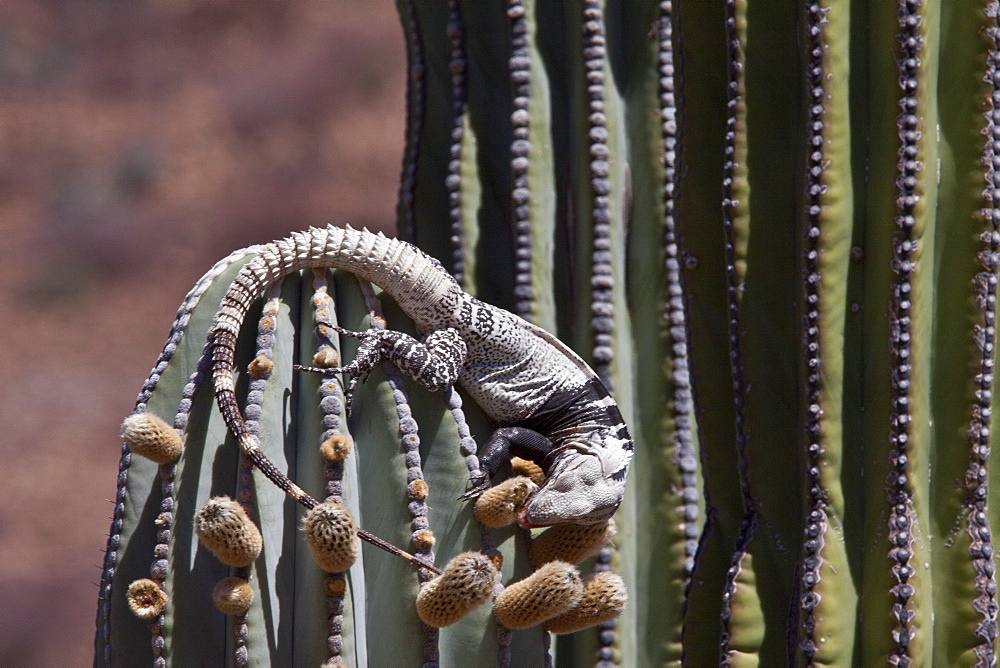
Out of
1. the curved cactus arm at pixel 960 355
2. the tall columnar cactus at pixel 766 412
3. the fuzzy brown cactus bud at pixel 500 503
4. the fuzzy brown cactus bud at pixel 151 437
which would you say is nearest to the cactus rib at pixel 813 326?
the tall columnar cactus at pixel 766 412

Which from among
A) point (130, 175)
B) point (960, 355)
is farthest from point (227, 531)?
point (130, 175)

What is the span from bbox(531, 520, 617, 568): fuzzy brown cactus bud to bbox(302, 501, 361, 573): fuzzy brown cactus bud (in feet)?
0.76

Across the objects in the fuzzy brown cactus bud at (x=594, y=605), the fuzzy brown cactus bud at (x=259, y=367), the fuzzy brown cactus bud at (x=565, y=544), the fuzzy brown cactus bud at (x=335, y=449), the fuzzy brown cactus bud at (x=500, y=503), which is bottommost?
the fuzzy brown cactus bud at (x=594, y=605)

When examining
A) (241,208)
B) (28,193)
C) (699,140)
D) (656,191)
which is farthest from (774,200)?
(28,193)

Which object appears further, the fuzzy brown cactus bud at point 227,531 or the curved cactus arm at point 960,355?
the curved cactus arm at point 960,355

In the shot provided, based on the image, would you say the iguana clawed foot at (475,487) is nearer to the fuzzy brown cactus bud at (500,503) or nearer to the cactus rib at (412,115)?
the fuzzy brown cactus bud at (500,503)

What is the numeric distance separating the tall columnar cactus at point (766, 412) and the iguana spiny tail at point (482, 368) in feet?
0.10

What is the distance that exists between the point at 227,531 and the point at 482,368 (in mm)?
361

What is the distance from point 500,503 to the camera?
1088 millimetres

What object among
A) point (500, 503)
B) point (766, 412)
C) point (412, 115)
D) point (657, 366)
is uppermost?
point (412, 115)

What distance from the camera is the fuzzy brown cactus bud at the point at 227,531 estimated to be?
99 cm

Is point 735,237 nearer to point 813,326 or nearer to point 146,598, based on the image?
point 813,326

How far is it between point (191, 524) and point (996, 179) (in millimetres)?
929

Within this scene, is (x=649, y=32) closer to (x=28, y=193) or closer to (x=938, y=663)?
(x=938, y=663)
